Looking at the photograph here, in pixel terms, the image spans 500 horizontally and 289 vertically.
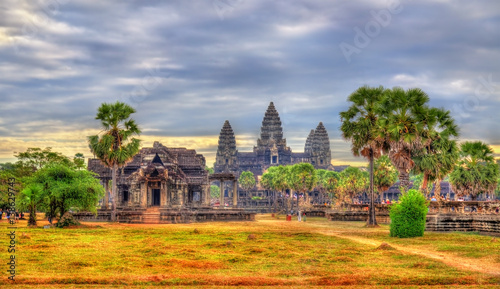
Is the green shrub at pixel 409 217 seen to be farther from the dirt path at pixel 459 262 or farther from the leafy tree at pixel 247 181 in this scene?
the leafy tree at pixel 247 181

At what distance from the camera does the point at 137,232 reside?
39719 millimetres

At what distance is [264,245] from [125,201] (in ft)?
159

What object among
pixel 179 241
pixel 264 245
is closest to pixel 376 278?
pixel 264 245

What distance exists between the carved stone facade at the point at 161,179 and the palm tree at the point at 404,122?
2941 cm

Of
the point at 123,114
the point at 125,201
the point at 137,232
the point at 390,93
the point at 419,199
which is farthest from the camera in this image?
the point at 125,201

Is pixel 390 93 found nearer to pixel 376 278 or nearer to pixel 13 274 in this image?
pixel 376 278

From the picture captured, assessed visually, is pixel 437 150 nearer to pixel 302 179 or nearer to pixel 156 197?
pixel 156 197

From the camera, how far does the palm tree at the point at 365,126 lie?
155 feet

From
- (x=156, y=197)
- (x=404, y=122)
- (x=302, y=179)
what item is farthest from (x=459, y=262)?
(x=302, y=179)

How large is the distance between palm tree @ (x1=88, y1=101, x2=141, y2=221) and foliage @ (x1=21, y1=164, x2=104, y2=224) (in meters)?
8.86

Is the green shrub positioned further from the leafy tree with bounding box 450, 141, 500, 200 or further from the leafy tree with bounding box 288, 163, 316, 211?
the leafy tree with bounding box 288, 163, 316, 211

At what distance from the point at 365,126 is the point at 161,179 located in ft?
89.9

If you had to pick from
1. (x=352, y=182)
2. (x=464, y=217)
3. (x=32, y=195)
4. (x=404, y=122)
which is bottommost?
(x=464, y=217)

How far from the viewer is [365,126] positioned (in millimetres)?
47188
